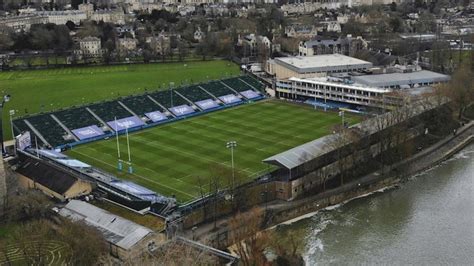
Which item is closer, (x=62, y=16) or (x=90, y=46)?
(x=90, y=46)

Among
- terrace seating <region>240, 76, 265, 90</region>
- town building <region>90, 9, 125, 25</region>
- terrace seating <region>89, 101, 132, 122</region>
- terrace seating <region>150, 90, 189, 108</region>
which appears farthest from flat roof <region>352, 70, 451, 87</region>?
town building <region>90, 9, 125, 25</region>

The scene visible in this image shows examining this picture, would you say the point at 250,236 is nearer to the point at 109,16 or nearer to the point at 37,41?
the point at 37,41

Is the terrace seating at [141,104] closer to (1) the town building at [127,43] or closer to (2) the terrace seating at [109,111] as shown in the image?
(2) the terrace seating at [109,111]

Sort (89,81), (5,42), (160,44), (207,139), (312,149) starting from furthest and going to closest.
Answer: (5,42)
(160,44)
(89,81)
(207,139)
(312,149)

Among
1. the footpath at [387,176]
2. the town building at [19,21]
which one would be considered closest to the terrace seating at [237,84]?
the footpath at [387,176]

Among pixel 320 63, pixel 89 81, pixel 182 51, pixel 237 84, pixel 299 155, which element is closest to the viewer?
pixel 299 155

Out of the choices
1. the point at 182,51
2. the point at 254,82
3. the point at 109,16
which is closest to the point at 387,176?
the point at 254,82
